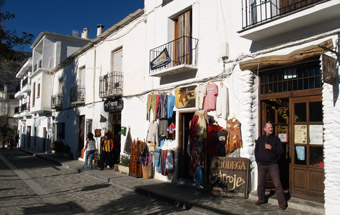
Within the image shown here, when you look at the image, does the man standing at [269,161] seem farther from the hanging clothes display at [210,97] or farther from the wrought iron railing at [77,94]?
the wrought iron railing at [77,94]

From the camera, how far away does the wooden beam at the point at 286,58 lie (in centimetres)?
576

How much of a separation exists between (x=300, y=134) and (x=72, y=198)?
5.82m

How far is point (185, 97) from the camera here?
30.2 feet

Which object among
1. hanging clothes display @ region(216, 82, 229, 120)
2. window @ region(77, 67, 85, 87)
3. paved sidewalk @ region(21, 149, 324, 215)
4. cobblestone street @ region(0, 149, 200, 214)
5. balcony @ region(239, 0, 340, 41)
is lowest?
cobblestone street @ region(0, 149, 200, 214)

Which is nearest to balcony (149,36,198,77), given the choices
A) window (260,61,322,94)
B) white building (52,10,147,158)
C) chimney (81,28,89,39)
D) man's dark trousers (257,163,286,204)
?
white building (52,10,147,158)

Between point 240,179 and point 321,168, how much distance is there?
178 centimetres

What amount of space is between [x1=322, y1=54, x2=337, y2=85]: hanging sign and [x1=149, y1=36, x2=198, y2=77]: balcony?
4150mm

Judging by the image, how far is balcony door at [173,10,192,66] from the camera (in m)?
9.55

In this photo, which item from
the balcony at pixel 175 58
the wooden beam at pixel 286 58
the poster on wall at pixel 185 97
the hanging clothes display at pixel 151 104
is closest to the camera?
the wooden beam at pixel 286 58

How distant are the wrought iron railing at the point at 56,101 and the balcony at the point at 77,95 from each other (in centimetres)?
280

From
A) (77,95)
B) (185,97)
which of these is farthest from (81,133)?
(185,97)

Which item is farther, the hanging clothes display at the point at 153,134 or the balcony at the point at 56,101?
the balcony at the point at 56,101

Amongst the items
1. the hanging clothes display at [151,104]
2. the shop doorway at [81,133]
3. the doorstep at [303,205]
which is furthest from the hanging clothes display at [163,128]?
the shop doorway at [81,133]

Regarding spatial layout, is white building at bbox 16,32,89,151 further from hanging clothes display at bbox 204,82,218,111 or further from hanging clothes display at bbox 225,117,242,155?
hanging clothes display at bbox 225,117,242,155
